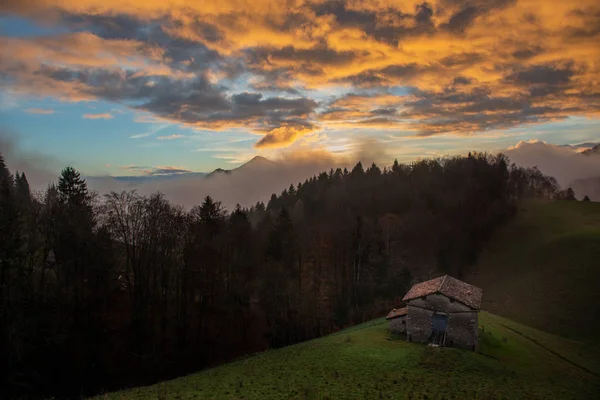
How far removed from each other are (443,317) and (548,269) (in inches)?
1720

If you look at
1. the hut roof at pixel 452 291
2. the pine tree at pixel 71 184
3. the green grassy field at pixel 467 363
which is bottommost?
the green grassy field at pixel 467 363

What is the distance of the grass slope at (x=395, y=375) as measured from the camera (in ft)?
81.9

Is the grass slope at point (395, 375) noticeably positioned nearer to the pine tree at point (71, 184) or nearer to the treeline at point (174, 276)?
the treeline at point (174, 276)

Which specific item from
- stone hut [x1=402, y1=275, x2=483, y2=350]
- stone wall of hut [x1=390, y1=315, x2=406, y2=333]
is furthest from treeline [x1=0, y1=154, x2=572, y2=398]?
stone hut [x1=402, y1=275, x2=483, y2=350]

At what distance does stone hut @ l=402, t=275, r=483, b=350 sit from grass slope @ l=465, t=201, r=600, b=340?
2240 centimetres

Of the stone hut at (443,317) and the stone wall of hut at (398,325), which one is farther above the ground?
the stone hut at (443,317)

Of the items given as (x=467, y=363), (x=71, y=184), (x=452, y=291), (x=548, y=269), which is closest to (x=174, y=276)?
(x=71, y=184)

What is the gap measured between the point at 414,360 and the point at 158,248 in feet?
109

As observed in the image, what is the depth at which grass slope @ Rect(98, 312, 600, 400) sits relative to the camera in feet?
81.9

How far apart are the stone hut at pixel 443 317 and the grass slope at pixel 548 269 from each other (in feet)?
73.5

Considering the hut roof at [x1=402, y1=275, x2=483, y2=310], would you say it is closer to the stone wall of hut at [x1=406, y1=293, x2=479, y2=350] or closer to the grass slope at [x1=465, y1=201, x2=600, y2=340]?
the stone wall of hut at [x1=406, y1=293, x2=479, y2=350]

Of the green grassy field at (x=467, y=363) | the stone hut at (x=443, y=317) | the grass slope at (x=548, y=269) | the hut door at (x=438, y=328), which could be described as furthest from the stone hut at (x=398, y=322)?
the grass slope at (x=548, y=269)

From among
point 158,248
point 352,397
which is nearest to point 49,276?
point 158,248

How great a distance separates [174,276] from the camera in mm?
52312
